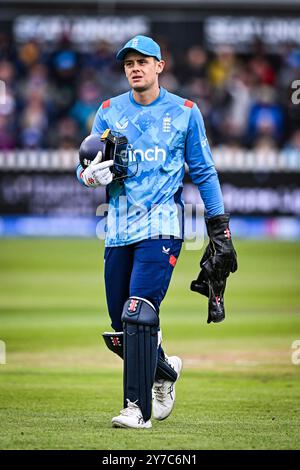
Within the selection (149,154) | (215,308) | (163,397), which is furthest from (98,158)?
(163,397)

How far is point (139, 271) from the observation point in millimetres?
7059

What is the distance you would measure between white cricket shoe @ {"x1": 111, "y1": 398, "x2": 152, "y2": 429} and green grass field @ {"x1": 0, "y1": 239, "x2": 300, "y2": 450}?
0.34 ft

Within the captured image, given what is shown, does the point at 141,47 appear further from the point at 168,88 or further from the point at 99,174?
the point at 168,88

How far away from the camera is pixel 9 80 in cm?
2342

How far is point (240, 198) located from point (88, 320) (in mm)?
7498

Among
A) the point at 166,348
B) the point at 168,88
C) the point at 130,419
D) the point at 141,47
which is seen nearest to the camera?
the point at 130,419

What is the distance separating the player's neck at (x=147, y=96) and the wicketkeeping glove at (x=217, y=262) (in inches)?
34.1

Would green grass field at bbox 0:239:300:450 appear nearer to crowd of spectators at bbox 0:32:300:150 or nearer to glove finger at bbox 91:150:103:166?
glove finger at bbox 91:150:103:166

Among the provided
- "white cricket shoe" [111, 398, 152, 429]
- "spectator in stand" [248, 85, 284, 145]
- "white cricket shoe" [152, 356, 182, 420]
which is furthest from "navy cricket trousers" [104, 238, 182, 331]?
"spectator in stand" [248, 85, 284, 145]

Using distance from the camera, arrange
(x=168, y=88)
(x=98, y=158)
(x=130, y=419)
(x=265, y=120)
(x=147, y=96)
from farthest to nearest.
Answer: (x=168, y=88) < (x=265, y=120) < (x=147, y=96) < (x=98, y=158) < (x=130, y=419)

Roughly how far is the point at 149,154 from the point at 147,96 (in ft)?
1.31

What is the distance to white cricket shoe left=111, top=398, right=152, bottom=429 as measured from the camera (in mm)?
6918

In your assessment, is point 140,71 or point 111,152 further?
point 140,71

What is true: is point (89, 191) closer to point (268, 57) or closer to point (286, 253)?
point (286, 253)
